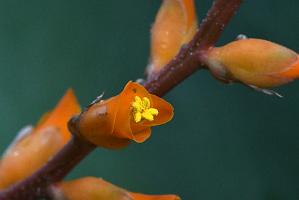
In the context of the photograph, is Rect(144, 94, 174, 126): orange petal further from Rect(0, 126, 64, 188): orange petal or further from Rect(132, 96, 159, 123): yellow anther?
Rect(0, 126, 64, 188): orange petal

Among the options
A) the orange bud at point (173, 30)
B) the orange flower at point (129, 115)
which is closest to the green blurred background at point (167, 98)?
the orange bud at point (173, 30)

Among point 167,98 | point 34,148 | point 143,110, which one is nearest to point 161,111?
point 143,110

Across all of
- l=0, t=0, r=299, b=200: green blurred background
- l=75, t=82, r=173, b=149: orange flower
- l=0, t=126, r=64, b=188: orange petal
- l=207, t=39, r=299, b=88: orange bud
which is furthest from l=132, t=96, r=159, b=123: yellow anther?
l=0, t=0, r=299, b=200: green blurred background

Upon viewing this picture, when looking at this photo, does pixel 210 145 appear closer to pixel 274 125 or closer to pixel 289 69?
pixel 274 125

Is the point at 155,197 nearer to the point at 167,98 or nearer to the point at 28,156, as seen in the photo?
the point at 28,156

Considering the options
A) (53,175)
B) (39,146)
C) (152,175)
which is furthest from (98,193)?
(152,175)

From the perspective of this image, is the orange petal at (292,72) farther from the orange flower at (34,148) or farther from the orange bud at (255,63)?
the orange flower at (34,148)
